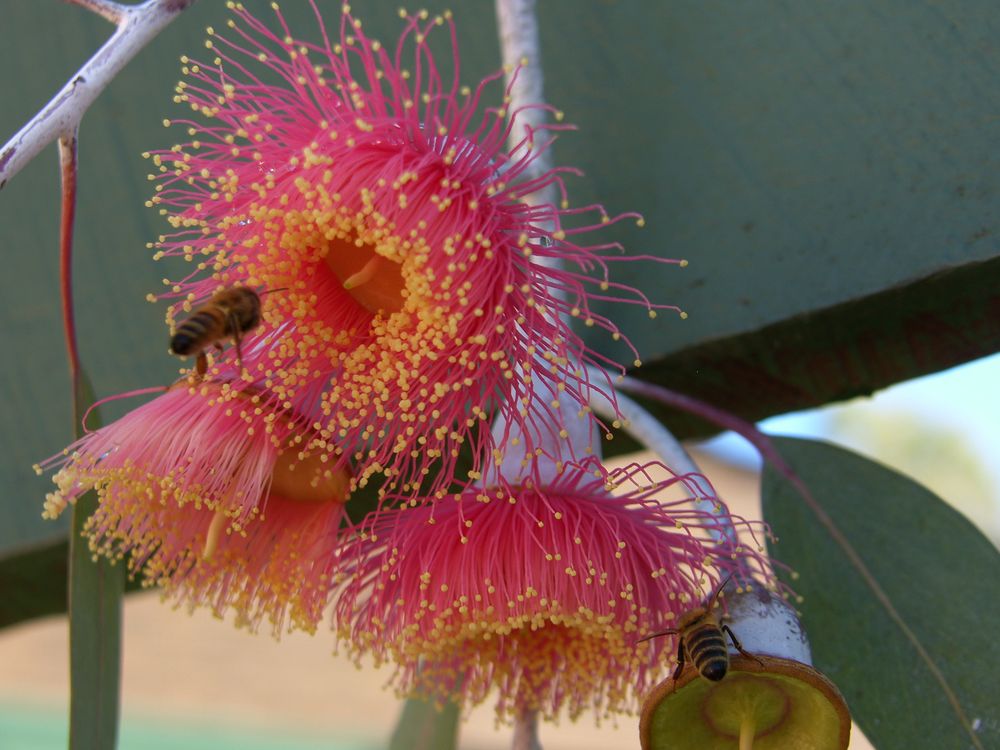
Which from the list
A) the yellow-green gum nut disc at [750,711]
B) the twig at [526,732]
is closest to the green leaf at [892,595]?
the yellow-green gum nut disc at [750,711]

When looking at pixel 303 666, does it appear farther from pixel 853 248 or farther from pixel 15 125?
pixel 853 248

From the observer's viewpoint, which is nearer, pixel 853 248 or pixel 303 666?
pixel 853 248

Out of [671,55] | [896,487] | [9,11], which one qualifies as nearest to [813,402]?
[896,487]

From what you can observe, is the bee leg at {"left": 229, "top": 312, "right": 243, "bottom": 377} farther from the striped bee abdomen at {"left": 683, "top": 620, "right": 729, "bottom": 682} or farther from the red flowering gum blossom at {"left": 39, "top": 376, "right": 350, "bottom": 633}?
the striped bee abdomen at {"left": 683, "top": 620, "right": 729, "bottom": 682}

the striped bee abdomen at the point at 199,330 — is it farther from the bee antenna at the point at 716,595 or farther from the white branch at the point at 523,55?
the bee antenna at the point at 716,595

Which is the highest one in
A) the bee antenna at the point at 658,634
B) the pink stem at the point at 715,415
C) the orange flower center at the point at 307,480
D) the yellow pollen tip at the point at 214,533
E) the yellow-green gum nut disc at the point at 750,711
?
the pink stem at the point at 715,415

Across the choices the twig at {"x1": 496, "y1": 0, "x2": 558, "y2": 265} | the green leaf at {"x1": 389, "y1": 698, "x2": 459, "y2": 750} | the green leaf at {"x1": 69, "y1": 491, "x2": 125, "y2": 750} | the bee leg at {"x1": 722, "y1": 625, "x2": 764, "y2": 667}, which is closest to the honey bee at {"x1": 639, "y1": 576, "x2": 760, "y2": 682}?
the bee leg at {"x1": 722, "y1": 625, "x2": 764, "y2": 667}
